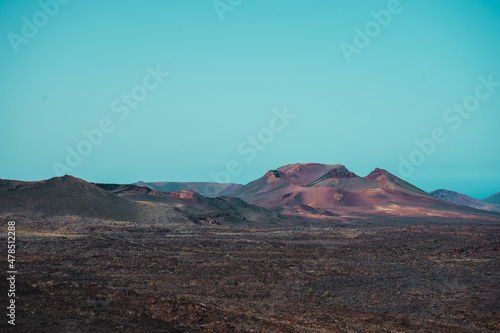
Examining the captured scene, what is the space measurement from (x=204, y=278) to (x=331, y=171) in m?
104

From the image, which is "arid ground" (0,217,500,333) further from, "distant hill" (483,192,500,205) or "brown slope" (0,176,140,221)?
"distant hill" (483,192,500,205)

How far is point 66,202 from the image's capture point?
169 feet

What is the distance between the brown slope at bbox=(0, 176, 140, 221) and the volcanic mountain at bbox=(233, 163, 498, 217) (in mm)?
30320

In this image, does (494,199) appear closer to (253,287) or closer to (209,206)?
(209,206)

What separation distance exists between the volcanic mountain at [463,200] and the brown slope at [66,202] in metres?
109

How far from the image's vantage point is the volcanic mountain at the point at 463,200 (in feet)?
431

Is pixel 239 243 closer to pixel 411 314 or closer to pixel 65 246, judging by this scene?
pixel 65 246

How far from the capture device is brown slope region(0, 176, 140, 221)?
49406mm

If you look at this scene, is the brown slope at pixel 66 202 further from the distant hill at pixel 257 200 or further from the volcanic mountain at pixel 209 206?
the volcanic mountain at pixel 209 206

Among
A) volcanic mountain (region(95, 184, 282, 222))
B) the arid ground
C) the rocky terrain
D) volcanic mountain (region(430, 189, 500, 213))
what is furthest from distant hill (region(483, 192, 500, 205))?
the arid ground

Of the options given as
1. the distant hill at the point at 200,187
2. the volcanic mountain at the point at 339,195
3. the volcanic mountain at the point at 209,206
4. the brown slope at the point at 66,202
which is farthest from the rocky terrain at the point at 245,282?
the distant hill at the point at 200,187

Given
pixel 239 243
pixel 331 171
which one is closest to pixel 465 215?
pixel 331 171

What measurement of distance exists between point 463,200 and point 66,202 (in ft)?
400

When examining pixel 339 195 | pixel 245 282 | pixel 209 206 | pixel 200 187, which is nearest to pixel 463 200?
pixel 339 195
